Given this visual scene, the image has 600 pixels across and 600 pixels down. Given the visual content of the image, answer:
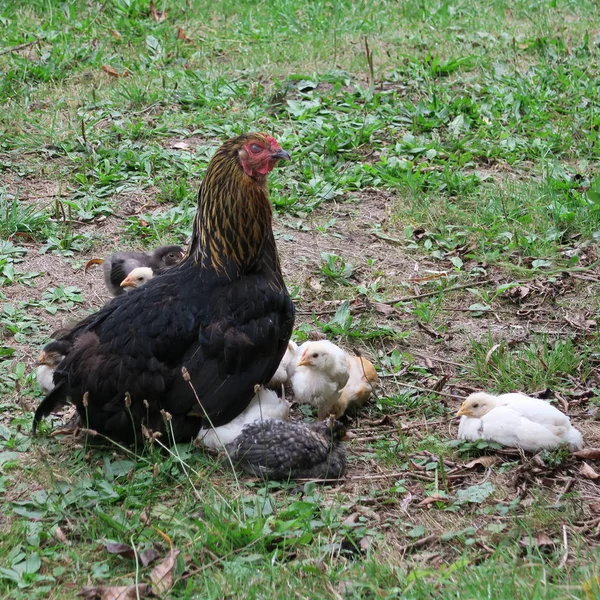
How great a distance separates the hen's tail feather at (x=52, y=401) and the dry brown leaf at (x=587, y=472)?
272 cm

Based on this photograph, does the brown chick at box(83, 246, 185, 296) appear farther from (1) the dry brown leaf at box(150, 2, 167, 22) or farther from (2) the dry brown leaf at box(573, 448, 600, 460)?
→ (1) the dry brown leaf at box(150, 2, 167, 22)

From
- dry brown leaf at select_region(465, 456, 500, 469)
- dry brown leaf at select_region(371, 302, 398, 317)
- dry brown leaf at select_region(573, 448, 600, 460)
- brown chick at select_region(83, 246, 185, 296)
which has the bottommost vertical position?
dry brown leaf at select_region(465, 456, 500, 469)

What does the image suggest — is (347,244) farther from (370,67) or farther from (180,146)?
(370,67)

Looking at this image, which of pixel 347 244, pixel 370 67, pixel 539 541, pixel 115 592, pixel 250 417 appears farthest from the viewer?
pixel 370 67

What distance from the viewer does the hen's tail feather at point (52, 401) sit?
187 inches

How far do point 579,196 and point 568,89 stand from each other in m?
2.34

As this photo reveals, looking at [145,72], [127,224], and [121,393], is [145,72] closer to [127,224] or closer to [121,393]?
[127,224]

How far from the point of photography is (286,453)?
4500 millimetres

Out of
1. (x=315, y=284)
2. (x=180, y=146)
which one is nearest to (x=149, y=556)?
(x=315, y=284)

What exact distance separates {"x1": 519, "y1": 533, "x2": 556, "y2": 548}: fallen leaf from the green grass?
0.03 metres

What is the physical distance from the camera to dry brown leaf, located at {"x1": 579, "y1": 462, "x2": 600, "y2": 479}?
4531 millimetres

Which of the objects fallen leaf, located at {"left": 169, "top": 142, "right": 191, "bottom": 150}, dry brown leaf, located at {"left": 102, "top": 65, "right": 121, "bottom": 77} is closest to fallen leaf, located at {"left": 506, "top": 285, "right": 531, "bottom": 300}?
fallen leaf, located at {"left": 169, "top": 142, "right": 191, "bottom": 150}

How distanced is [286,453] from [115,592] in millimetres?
1157

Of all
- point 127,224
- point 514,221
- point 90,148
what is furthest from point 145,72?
point 514,221
